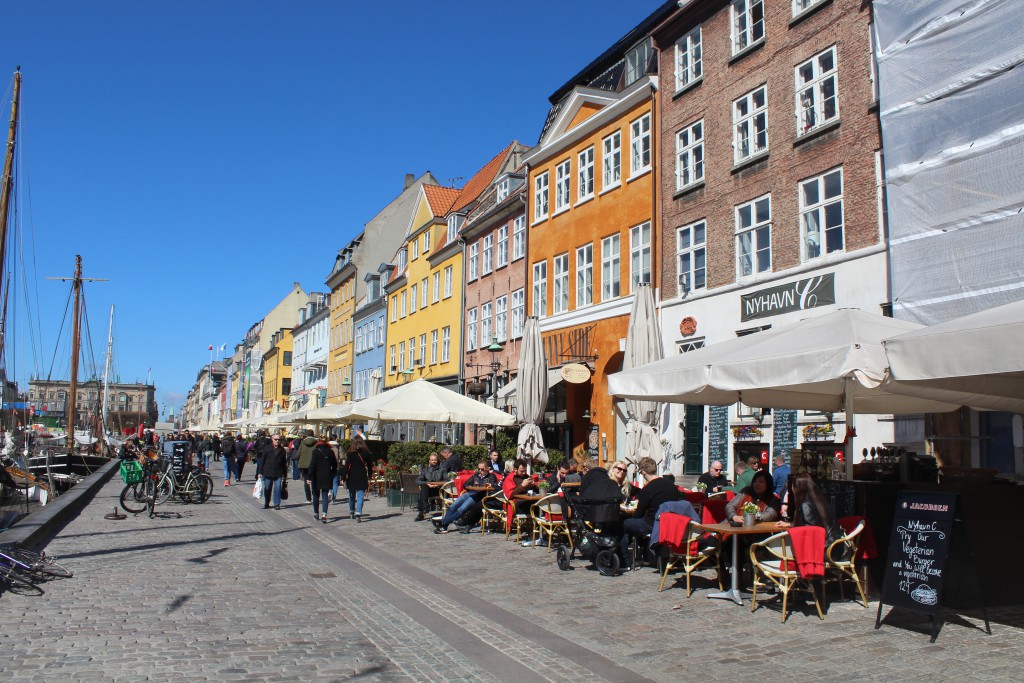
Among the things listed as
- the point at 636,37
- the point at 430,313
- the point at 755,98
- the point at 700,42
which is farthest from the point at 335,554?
the point at 430,313

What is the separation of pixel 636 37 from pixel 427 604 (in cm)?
2202

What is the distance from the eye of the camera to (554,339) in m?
28.9

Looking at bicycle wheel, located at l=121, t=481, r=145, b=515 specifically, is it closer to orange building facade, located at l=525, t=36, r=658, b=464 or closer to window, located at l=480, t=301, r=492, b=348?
orange building facade, located at l=525, t=36, r=658, b=464

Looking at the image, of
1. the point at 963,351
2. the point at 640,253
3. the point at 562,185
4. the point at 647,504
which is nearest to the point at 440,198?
the point at 562,185

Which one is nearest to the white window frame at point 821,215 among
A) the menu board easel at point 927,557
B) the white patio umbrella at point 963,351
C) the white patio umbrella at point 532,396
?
the white patio umbrella at point 532,396

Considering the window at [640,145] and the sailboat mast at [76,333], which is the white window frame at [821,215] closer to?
the window at [640,145]

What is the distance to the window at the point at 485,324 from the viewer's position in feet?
119

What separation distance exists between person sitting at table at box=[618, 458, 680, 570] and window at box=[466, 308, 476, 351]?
26.6 meters

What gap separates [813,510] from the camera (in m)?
8.38

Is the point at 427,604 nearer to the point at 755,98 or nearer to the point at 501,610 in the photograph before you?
the point at 501,610

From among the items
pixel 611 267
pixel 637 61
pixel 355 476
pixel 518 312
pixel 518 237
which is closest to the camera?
pixel 355 476

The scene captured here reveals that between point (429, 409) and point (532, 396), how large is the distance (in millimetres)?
2558

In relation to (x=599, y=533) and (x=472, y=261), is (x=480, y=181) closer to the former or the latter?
(x=472, y=261)

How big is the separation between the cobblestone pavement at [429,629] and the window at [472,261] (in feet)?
86.8
